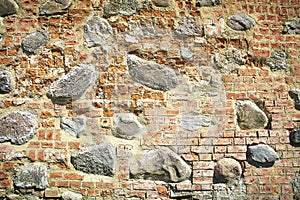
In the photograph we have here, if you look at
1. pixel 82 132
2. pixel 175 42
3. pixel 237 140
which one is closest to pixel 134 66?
pixel 175 42

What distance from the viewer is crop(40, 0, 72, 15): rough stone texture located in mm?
3160

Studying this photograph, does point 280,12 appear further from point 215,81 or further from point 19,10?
point 19,10

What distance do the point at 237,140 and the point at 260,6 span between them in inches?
46.5

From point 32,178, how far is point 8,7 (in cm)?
140

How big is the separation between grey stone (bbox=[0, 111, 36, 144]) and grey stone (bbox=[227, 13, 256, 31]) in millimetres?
1828

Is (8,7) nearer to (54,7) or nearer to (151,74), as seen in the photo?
(54,7)

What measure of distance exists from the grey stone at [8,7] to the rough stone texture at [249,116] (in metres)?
2.00

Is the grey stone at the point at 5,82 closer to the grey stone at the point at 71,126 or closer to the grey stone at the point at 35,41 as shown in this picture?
the grey stone at the point at 35,41

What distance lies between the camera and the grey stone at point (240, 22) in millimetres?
3254

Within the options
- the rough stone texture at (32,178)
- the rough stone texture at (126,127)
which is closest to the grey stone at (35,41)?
the rough stone texture at (126,127)

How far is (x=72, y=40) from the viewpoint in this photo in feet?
10.3

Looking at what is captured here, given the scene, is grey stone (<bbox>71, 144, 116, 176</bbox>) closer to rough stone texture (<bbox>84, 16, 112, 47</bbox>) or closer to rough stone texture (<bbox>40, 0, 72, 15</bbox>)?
rough stone texture (<bbox>84, 16, 112, 47</bbox>)

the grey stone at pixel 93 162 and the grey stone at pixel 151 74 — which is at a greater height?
the grey stone at pixel 151 74

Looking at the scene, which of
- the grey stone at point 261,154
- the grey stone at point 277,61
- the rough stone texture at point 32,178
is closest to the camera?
the rough stone texture at point 32,178
